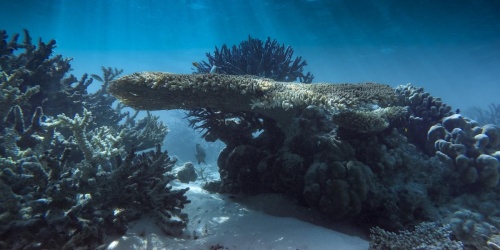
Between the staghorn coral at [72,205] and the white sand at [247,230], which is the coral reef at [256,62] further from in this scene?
the staghorn coral at [72,205]

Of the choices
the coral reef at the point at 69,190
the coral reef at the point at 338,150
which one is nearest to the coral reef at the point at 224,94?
the coral reef at the point at 338,150

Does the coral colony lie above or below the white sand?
above

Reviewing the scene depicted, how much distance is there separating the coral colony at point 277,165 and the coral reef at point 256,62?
10.7ft

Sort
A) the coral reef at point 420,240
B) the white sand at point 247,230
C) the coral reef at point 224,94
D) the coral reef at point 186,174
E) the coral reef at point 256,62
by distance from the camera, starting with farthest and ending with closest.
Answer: the coral reef at point 256,62 → the coral reef at point 186,174 → the coral reef at point 224,94 → the white sand at point 247,230 → the coral reef at point 420,240

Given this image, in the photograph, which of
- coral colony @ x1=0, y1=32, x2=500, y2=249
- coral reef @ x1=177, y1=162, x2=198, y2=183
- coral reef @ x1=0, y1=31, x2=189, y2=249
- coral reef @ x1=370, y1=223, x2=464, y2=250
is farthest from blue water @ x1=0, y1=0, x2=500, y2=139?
coral reef @ x1=370, y1=223, x2=464, y2=250

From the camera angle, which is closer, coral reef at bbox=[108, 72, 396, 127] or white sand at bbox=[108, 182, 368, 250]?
white sand at bbox=[108, 182, 368, 250]

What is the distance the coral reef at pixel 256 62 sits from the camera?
854cm

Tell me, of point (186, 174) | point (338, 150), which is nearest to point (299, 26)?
point (186, 174)

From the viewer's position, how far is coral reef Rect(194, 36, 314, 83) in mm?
8539

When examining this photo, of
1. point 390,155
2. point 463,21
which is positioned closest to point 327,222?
point 390,155

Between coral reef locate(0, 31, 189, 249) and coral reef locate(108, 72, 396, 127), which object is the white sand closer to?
coral reef locate(0, 31, 189, 249)

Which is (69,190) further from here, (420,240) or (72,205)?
(420,240)

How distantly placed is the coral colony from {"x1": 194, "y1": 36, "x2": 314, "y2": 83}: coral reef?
128 inches

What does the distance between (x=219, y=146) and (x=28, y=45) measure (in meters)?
15.6
